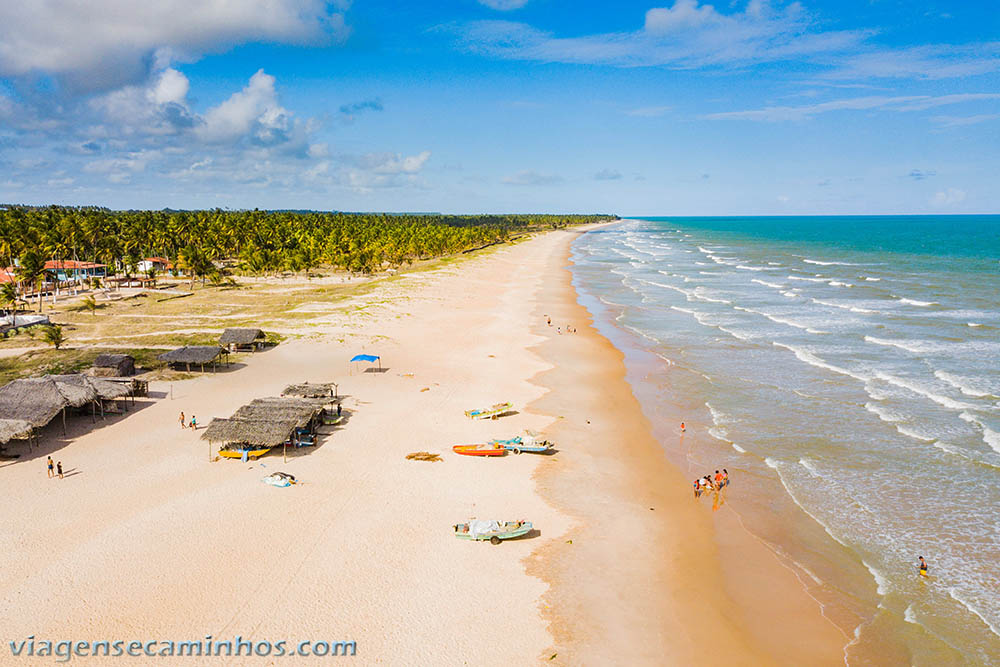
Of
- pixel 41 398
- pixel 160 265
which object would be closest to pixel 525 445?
pixel 41 398

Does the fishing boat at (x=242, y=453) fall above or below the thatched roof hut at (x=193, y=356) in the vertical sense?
below

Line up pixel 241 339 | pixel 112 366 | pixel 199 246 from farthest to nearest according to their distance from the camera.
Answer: pixel 199 246, pixel 241 339, pixel 112 366

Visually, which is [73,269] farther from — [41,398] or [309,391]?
[309,391]

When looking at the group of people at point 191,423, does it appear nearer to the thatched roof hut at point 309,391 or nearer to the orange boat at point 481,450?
the thatched roof hut at point 309,391

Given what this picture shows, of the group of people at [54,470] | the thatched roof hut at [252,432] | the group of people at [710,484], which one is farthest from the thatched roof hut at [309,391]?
the group of people at [710,484]

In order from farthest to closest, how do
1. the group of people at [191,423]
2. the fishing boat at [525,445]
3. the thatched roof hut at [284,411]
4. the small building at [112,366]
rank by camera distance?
1. the small building at [112,366]
2. the group of people at [191,423]
3. the thatched roof hut at [284,411]
4. the fishing boat at [525,445]

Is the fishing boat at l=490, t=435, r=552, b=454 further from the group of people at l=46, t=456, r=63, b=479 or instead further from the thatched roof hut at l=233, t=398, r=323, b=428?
the group of people at l=46, t=456, r=63, b=479
